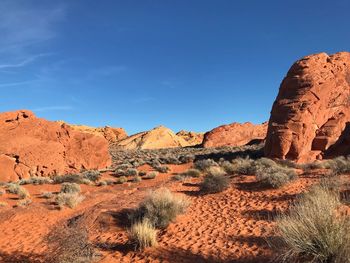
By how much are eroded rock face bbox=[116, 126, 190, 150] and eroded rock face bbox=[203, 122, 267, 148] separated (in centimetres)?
1564

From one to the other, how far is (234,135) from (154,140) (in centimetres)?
2053

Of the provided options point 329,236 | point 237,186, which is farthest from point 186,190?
point 329,236

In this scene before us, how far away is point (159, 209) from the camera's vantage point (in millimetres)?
10789

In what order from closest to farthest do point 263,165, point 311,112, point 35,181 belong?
point 263,165 → point 35,181 → point 311,112

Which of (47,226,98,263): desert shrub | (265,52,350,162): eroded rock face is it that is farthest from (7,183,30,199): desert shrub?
(265,52,350,162): eroded rock face

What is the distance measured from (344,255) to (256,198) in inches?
275

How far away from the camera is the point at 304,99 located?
24.9 m

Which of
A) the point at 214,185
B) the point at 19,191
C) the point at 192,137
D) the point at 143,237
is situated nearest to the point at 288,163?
the point at 214,185

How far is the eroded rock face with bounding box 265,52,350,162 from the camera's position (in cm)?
2406

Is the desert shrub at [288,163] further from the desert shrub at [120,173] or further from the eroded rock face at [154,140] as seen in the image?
the eroded rock face at [154,140]

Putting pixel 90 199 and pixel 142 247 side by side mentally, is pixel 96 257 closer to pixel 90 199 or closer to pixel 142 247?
pixel 142 247

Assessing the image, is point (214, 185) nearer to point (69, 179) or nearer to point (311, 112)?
point (69, 179)

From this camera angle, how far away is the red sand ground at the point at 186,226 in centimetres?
823

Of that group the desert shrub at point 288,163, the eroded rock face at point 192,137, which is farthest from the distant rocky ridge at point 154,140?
the desert shrub at point 288,163
